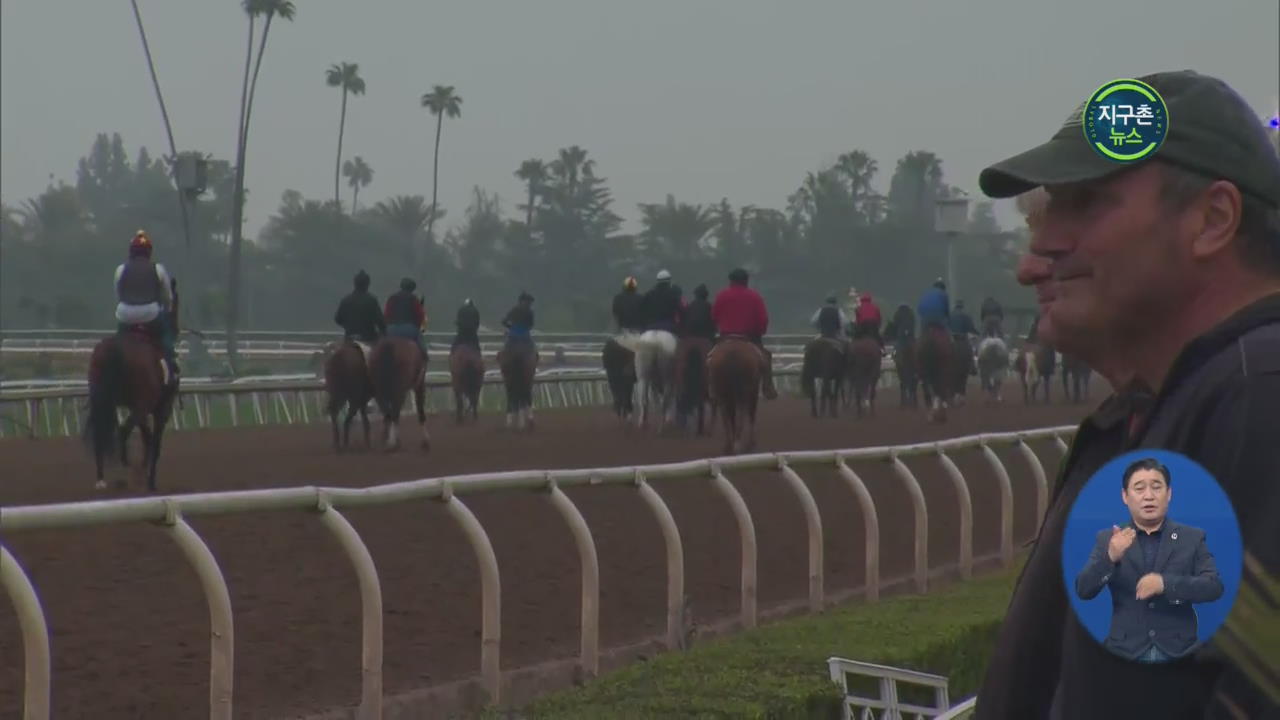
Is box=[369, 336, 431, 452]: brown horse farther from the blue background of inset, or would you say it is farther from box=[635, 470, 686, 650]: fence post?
the blue background of inset

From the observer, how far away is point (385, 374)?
1822 cm

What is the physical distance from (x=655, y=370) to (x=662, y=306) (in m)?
0.92

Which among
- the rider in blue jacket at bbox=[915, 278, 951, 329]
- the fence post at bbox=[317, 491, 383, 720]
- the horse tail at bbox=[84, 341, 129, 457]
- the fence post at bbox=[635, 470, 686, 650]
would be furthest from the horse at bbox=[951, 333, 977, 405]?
the fence post at bbox=[317, 491, 383, 720]

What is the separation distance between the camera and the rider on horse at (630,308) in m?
21.7

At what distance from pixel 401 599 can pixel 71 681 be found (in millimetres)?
2245

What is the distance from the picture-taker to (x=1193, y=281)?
66.6 inches

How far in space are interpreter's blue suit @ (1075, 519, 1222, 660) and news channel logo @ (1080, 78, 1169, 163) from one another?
0.30 m

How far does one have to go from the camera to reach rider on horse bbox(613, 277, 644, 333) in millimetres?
21703

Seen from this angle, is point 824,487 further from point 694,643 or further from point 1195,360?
point 1195,360

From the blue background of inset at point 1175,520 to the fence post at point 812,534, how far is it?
6783 mm

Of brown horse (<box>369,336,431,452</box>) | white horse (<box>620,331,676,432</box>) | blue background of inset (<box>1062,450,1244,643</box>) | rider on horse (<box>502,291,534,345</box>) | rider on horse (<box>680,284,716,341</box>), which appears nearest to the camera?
blue background of inset (<box>1062,450,1244,643</box>)

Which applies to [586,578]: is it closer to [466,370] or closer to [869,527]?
[869,527]

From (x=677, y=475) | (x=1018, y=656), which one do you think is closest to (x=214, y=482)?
(x=677, y=475)

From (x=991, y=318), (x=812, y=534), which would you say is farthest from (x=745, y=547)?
(x=991, y=318)
